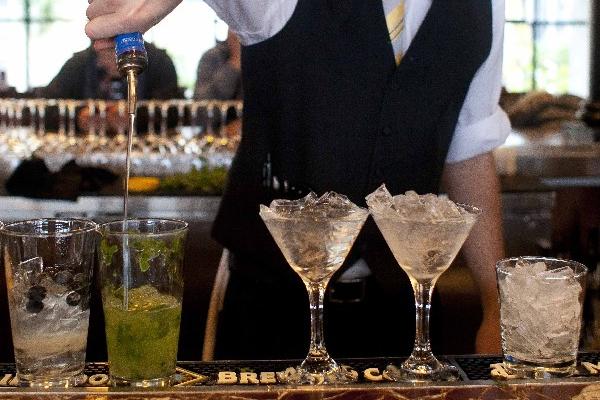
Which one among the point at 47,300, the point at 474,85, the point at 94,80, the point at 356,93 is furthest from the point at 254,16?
the point at 94,80

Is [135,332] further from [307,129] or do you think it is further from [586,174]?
[586,174]

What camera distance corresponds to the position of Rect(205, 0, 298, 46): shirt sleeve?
184 cm

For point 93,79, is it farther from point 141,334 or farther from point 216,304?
point 141,334

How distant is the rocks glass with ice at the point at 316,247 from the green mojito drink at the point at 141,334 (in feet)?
0.60

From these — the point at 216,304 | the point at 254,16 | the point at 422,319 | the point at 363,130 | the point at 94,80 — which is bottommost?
the point at 216,304

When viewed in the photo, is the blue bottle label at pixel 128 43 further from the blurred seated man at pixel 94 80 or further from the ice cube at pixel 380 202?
the blurred seated man at pixel 94 80

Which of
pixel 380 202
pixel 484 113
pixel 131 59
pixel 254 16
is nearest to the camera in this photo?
pixel 131 59

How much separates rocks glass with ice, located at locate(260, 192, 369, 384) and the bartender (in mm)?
637

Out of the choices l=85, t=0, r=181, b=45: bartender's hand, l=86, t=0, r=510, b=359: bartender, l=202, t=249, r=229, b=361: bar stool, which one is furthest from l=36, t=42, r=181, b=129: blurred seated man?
l=85, t=0, r=181, b=45: bartender's hand

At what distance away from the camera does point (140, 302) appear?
1.34 m

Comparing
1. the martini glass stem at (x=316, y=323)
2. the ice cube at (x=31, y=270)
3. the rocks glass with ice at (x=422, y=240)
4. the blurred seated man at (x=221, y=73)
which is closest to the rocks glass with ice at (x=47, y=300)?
the ice cube at (x=31, y=270)

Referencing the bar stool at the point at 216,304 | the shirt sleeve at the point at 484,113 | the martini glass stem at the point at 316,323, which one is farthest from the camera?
the bar stool at the point at 216,304

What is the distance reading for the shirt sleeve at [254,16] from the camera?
184 cm

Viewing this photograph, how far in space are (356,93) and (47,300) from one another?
958mm
